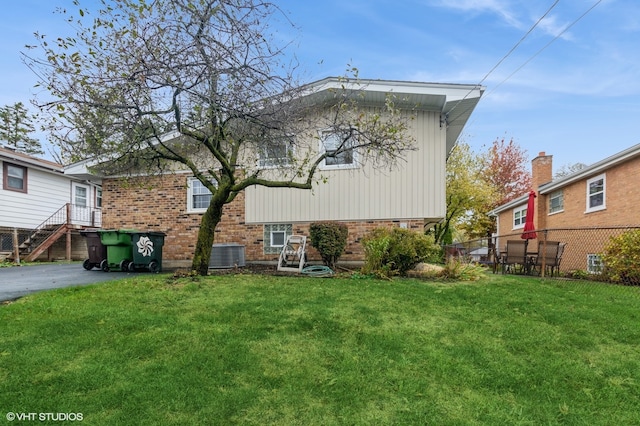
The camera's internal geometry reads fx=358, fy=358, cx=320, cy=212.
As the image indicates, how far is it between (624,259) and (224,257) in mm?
9625

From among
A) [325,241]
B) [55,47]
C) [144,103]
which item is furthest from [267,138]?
[55,47]

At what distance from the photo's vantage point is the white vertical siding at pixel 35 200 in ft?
46.8

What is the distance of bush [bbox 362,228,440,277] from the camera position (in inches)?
303

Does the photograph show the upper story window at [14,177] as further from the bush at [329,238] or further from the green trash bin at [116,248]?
the bush at [329,238]

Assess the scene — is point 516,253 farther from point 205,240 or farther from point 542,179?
point 205,240

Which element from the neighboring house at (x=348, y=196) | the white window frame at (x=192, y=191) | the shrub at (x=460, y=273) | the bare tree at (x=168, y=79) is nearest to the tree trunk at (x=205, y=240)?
the bare tree at (x=168, y=79)

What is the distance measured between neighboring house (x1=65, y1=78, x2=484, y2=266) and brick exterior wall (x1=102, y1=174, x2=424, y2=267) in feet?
0.10

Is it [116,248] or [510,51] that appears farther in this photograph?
[116,248]

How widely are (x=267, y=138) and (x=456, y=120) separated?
5.94m

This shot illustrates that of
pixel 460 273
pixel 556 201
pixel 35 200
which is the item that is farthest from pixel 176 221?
pixel 556 201

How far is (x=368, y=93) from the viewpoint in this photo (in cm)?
906

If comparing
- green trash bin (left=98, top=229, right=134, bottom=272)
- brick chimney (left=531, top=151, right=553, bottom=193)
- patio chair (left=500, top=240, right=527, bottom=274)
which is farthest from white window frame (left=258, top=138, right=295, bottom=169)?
brick chimney (left=531, top=151, right=553, bottom=193)

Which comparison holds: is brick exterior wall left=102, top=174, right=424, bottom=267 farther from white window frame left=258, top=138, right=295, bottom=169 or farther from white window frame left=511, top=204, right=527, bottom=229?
white window frame left=511, top=204, right=527, bottom=229

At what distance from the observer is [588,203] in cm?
1231
